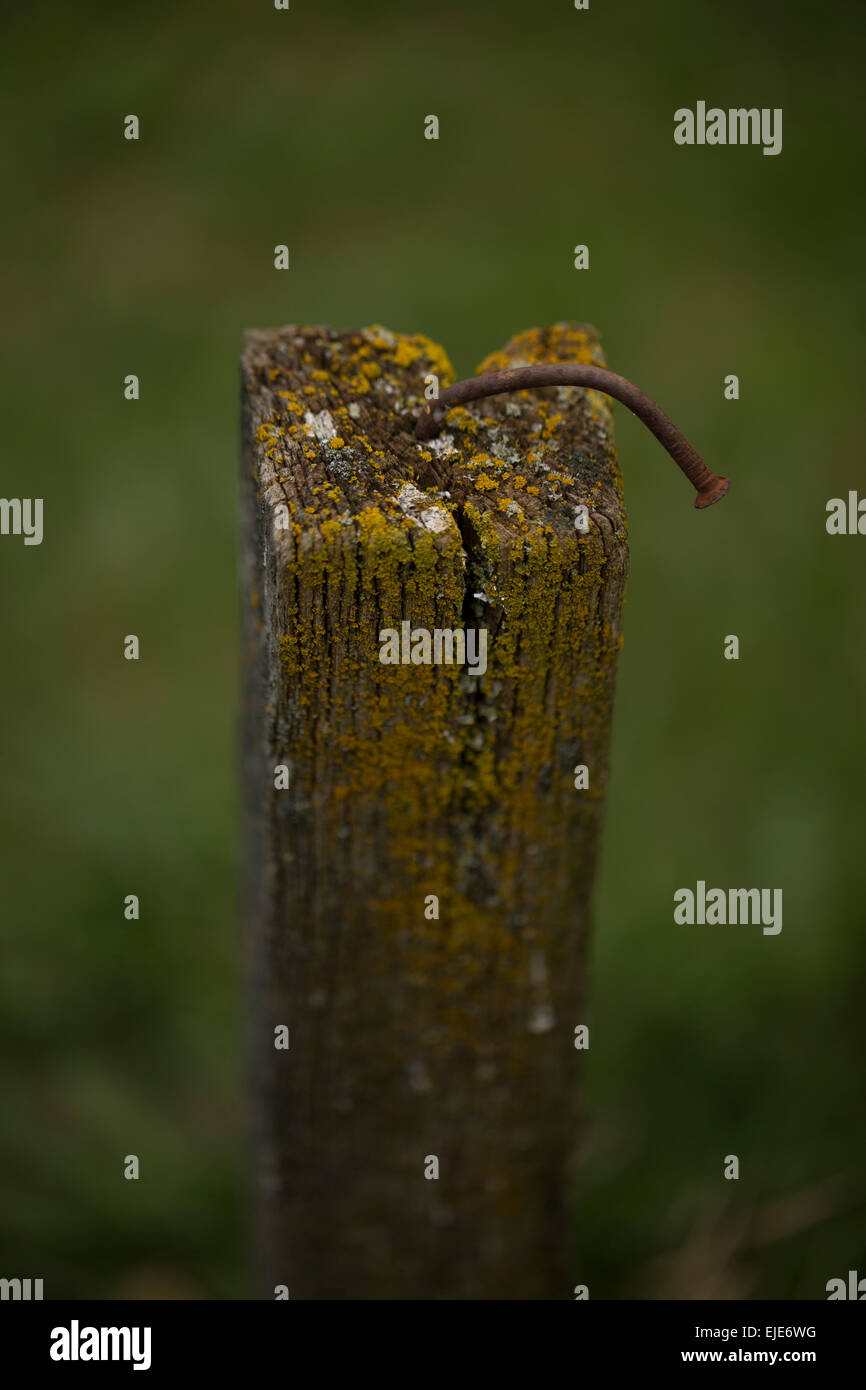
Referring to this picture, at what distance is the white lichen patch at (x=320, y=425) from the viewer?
1567 millimetres

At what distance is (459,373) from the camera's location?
5.17 m

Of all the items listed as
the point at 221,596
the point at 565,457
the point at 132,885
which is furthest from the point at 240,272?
the point at 565,457

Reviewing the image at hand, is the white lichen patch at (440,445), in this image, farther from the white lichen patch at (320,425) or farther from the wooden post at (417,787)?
the white lichen patch at (320,425)

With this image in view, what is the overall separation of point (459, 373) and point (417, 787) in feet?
12.8

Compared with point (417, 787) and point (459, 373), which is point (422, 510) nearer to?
point (417, 787)

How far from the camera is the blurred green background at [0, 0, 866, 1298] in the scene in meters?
3.26

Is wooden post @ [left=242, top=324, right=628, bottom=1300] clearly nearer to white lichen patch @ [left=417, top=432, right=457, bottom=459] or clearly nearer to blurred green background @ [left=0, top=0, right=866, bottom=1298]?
white lichen patch @ [left=417, top=432, right=457, bottom=459]

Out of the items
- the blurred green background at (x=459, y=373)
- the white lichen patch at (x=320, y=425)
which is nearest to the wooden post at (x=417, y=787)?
the white lichen patch at (x=320, y=425)

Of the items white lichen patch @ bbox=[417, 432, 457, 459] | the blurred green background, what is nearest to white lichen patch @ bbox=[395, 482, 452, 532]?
white lichen patch @ bbox=[417, 432, 457, 459]

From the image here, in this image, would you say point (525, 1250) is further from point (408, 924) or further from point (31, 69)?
point (31, 69)

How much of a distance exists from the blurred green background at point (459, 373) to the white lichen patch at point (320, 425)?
2.46 metres

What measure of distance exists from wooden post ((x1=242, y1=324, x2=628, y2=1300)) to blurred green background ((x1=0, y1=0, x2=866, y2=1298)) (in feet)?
3.85

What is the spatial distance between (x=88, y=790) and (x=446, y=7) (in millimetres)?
5220


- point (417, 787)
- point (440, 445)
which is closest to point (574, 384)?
point (440, 445)
